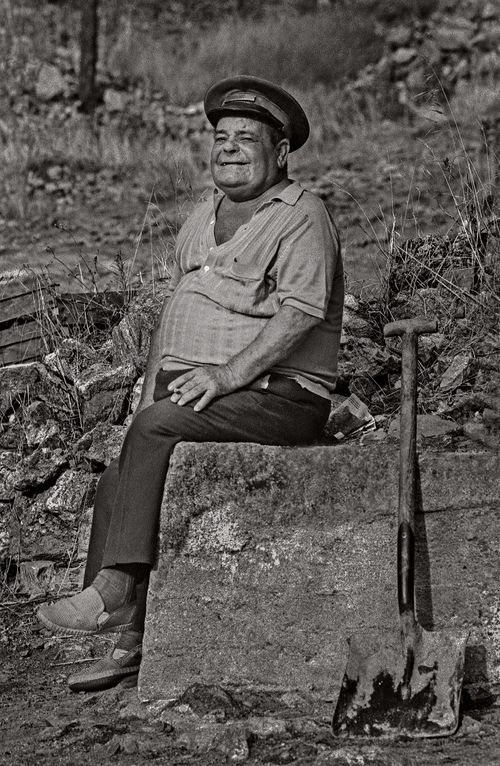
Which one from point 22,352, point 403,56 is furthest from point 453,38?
point 22,352

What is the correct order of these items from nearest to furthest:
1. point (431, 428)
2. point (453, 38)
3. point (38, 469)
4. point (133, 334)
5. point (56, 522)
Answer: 1. point (431, 428)
2. point (56, 522)
3. point (38, 469)
4. point (133, 334)
5. point (453, 38)

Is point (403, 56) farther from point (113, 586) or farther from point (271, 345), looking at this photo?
point (113, 586)

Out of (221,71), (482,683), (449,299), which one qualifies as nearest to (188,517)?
(482,683)

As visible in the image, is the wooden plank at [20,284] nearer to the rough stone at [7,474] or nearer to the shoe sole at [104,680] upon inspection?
the rough stone at [7,474]

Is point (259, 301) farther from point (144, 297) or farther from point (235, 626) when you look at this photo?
point (144, 297)

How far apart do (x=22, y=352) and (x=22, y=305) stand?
26 cm

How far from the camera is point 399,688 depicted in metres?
3.63

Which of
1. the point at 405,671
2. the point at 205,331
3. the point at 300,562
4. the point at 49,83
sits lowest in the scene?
the point at 405,671

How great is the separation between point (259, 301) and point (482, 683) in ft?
4.89

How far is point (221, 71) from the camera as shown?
54.1ft

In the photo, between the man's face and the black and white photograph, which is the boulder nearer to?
the black and white photograph

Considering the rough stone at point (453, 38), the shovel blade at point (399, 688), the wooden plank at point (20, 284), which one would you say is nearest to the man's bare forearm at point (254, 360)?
the shovel blade at point (399, 688)

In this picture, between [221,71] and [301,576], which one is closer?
[301,576]

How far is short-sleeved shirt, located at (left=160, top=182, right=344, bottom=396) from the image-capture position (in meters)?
3.93
